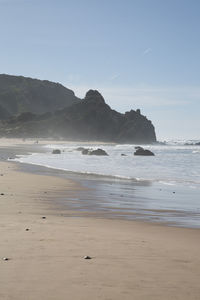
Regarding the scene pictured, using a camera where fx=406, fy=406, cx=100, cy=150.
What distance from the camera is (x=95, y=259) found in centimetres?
658

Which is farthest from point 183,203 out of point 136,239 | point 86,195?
point 136,239

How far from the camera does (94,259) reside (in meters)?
6.57

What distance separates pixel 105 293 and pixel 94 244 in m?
2.54

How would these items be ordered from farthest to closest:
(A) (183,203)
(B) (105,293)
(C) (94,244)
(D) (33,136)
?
(D) (33,136), (A) (183,203), (C) (94,244), (B) (105,293)

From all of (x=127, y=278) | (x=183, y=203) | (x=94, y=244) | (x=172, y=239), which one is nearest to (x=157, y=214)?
(x=183, y=203)

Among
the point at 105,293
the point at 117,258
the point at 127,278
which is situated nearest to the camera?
the point at 105,293

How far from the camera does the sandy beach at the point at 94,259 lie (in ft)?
17.1

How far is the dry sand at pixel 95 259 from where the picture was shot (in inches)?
205

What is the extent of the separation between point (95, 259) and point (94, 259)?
0.02 meters

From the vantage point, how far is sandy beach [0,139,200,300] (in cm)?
522

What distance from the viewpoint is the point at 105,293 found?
5.12 metres

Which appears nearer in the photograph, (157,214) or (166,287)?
(166,287)

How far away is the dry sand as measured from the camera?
5207mm

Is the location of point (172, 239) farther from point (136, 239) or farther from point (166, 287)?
point (166, 287)
